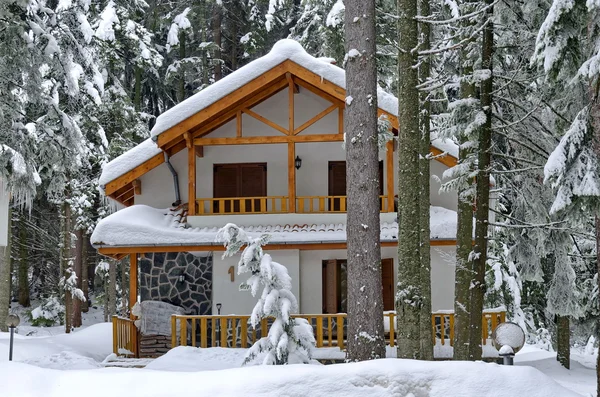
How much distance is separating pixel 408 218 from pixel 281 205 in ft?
25.2

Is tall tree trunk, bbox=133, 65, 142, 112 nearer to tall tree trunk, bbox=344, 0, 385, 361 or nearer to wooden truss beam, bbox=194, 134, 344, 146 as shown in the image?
wooden truss beam, bbox=194, 134, 344, 146

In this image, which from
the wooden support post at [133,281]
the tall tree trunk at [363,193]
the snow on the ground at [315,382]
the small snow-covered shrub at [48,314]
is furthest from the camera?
the small snow-covered shrub at [48,314]

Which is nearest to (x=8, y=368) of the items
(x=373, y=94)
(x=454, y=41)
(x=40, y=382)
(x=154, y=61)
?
(x=40, y=382)

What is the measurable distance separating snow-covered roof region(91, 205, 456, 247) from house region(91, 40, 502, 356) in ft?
0.08

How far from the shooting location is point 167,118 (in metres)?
15.0

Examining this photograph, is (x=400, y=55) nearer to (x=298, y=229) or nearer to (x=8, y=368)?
(x=8, y=368)

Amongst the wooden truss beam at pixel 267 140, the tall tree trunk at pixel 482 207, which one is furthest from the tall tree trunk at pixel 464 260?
the wooden truss beam at pixel 267 140

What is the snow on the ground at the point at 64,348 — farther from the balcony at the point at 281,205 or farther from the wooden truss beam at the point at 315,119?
the wooden truss beam at the point at 315,119

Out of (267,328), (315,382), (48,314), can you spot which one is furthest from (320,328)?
(48,314)

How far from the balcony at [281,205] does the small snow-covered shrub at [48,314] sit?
11210 mm

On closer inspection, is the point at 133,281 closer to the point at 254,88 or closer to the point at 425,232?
the point at 254,88

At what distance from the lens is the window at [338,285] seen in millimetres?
15453

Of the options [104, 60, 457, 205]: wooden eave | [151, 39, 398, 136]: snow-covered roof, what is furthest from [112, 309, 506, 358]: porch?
[151, 39, 398, 136]: snow-covered roof

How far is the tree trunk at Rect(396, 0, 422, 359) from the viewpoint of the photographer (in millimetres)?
8109
